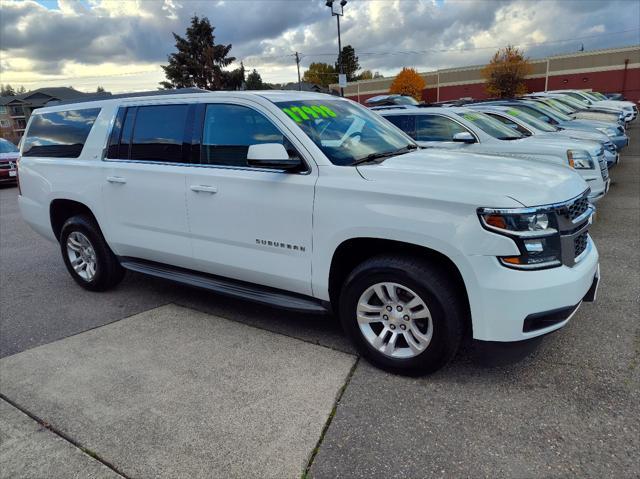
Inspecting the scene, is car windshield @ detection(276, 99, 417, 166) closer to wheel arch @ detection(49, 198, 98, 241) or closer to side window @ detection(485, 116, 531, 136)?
wheel arch @ detection(49, 198, 98, 241)

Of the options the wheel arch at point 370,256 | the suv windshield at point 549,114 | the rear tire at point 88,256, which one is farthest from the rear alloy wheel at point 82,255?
the suv windshield at point 549,114

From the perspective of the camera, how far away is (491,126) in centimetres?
775

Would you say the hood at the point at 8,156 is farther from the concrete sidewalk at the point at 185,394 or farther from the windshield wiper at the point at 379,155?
the windshield wiper at the point at 379,155

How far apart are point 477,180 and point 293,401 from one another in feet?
5.78

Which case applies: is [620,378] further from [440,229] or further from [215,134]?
[215,134]

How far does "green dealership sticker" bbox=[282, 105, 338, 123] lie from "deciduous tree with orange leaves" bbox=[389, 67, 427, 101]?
6364 cm

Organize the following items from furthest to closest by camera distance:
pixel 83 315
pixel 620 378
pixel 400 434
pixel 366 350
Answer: pixel 83 315 < pixel 366 350 < pixel 620 378 < pixel 400 434

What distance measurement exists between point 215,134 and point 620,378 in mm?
3323

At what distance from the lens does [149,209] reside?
13.9ft

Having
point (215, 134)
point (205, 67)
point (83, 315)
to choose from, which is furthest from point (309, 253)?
point (205, 67)

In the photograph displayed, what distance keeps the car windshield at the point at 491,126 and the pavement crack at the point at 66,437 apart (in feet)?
21.9

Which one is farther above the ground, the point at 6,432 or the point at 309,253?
the point at 309,253

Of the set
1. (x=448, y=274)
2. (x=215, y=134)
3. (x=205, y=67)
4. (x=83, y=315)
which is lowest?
(x=83, y=315)

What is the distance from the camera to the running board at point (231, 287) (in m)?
3.51
